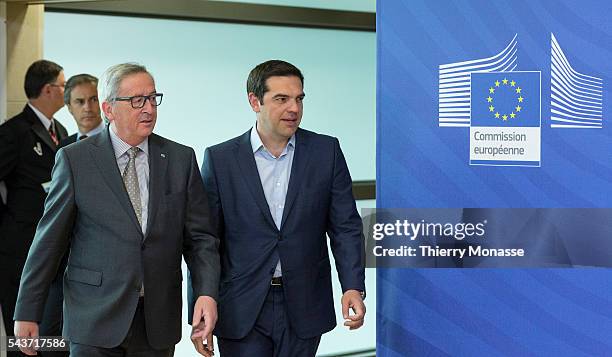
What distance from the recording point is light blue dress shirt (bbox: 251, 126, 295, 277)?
4.45m

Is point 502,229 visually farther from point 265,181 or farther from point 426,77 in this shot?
point 265,181

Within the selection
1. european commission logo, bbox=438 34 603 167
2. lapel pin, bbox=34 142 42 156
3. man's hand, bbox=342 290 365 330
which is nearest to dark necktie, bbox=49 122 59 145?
lapel pin, bbox=34 142 42 156

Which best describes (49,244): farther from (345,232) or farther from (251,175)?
(345,232)

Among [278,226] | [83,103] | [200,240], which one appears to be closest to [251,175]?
[278,226]

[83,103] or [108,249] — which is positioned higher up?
[83,103]

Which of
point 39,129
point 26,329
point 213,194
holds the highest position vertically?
point 39,129

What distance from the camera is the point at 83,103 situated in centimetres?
613

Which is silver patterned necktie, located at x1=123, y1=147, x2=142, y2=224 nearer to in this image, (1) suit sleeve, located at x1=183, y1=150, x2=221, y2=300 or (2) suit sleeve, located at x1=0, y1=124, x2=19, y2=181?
(1) suit sleeve, located at x1=183, y1=150, x2=221, y2=300

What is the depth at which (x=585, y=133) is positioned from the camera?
3.95 meters

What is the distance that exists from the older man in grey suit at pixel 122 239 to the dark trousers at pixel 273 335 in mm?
202

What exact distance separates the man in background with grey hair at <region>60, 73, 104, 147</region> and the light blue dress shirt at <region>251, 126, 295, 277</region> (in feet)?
6.27

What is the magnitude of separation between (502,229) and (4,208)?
3297mm

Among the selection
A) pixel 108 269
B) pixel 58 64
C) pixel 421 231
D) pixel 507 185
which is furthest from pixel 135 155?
pixel 58 64

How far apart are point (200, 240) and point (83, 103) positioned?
2.13 metres
